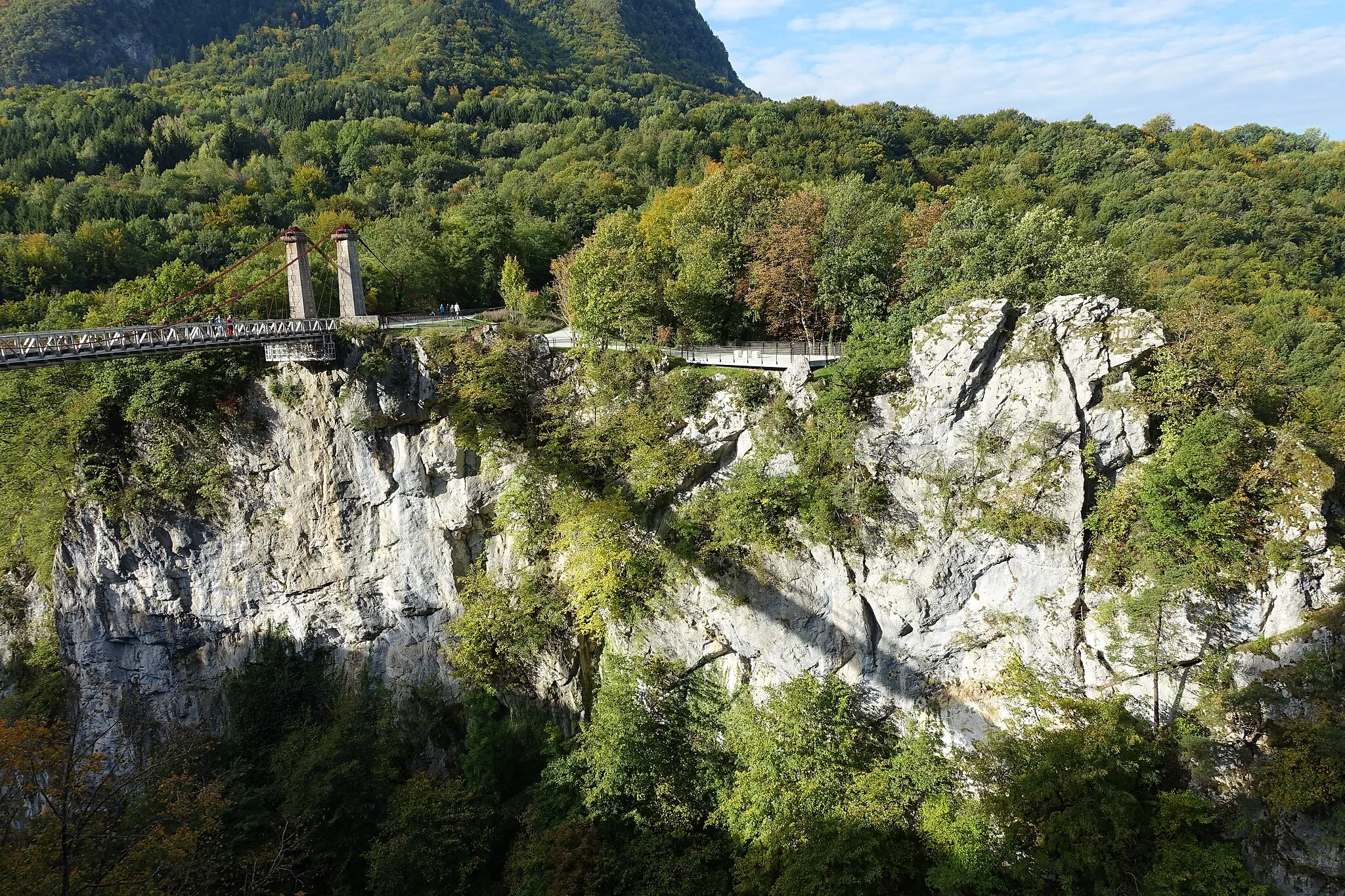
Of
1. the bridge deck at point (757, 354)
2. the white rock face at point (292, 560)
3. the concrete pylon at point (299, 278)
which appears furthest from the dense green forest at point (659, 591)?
the concrete pylon at point (299, 278)

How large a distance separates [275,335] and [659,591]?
1437cm

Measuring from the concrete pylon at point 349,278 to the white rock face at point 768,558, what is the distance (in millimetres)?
2334

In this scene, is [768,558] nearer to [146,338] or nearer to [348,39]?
[146,338]

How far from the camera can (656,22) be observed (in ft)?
373

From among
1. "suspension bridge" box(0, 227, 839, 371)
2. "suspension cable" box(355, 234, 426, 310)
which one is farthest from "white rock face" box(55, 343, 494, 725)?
"suspension cable" box(355, 234, 426, 310)

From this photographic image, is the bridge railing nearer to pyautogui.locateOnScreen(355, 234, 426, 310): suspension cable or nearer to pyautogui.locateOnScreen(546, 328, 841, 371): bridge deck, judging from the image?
pyautogui.locateOnScreen(546, 328, 841, 371): bridge deck

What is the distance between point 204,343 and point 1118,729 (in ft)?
85.2

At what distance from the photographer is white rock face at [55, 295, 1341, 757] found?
16250 millimetres

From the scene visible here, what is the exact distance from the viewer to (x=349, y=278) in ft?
74.0

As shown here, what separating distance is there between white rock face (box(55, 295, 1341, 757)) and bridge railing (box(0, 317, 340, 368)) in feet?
6.58

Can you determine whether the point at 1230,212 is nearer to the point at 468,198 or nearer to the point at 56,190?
the point at 468,198

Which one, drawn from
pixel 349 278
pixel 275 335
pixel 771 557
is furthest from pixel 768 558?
pixel 349 278

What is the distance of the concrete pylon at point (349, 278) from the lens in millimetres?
22156

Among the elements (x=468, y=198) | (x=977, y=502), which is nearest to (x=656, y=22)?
(x=468, y=198)
